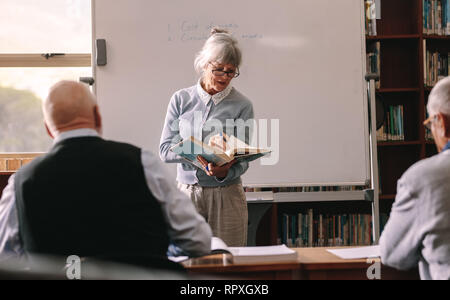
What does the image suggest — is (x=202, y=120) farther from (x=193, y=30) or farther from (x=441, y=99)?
(x=441, y=99)

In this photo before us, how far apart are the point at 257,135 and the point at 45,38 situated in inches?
71.8

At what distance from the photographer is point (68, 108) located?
1315mm

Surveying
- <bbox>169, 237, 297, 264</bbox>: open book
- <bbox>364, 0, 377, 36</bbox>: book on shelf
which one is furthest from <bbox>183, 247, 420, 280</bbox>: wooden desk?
<bbox>364, 0, 377, 36</bbox>: book on shelf

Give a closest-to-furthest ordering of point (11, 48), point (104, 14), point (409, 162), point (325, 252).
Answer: point (325, 252)
point (104, 14)
point (11, 48)
point (409, 162)

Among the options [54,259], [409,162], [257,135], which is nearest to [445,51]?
[409,162]

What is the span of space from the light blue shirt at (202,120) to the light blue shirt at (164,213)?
948mm

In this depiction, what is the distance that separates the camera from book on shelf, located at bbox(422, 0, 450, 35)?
12.0 ft

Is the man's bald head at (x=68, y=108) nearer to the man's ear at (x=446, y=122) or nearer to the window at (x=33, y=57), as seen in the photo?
the man's ear at (x=446, y=122)

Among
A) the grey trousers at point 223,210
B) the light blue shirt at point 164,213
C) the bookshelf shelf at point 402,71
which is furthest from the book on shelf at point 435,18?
the light blue shirt at point 164,213

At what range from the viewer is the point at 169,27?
3045 millimetres

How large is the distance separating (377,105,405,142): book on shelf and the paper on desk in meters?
2.15

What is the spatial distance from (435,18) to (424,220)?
116 inches
